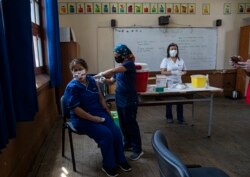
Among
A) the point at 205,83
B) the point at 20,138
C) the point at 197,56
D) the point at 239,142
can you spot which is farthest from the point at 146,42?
the point at 20,138

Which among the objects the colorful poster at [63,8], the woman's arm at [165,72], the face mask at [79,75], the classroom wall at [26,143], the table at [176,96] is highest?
the colorful poster at [63,8]

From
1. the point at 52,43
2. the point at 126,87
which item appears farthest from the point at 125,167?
the point at 52,43

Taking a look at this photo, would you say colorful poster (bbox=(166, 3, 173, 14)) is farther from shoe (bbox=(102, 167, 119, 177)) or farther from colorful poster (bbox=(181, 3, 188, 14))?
shoe (bbox=(102, 167, 119, 177))

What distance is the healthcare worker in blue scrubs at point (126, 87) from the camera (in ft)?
7.63

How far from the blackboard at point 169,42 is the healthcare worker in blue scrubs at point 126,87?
9.08 ft

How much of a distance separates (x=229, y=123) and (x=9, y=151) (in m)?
3.16

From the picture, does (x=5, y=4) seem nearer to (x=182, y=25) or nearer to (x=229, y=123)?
(x=229, y=123)

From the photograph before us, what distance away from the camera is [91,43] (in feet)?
16.5

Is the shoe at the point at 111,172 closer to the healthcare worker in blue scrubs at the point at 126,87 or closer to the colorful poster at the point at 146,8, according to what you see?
the healthcare worker in blue scrubs at the point at 126,87

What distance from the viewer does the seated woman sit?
6.95 ft

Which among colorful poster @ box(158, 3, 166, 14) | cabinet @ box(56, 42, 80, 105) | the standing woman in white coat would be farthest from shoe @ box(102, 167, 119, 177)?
colorful poster @ box(158, 3, 166, 14)

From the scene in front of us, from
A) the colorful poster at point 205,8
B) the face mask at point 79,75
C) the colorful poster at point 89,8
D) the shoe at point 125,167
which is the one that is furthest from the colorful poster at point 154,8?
the shoe at point 125,167

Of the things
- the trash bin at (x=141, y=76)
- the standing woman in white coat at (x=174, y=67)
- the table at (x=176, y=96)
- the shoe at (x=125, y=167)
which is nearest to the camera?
the shoe at (x=125, y=167)

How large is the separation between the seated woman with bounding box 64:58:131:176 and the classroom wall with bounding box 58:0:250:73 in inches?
114
